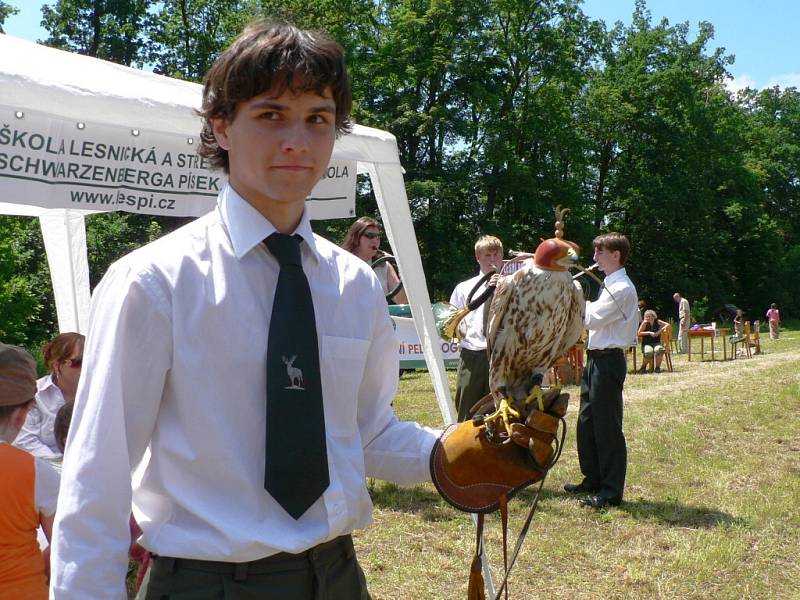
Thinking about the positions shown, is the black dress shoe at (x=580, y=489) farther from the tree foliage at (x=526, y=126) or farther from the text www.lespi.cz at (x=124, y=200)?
the tree foliage at (x=526, y=126)

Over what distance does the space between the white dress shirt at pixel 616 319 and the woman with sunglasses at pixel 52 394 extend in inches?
136

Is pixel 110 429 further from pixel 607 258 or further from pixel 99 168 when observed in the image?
pixel 607 258

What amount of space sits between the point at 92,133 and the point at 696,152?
37763mm

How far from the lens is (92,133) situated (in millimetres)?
3586

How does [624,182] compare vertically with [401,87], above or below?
below

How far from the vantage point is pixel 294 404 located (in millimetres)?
1391

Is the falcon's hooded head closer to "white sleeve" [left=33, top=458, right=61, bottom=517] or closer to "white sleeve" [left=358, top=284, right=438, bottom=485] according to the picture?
"white sleeve" [left=358, top=284, right=438, bottom=485]

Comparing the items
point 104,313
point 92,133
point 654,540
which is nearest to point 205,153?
point 104,313

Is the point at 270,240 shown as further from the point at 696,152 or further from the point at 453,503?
the point at 696,152

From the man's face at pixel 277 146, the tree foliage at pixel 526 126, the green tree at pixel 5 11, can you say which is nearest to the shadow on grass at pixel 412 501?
the man's face at pixel 277 146

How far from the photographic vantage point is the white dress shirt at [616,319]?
17.6ft

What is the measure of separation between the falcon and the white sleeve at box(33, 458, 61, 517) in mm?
1494

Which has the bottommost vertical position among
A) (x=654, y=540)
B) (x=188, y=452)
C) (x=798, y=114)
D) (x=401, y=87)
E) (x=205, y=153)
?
(x=654, y=540)

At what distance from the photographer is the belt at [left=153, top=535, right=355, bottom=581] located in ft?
4.45
